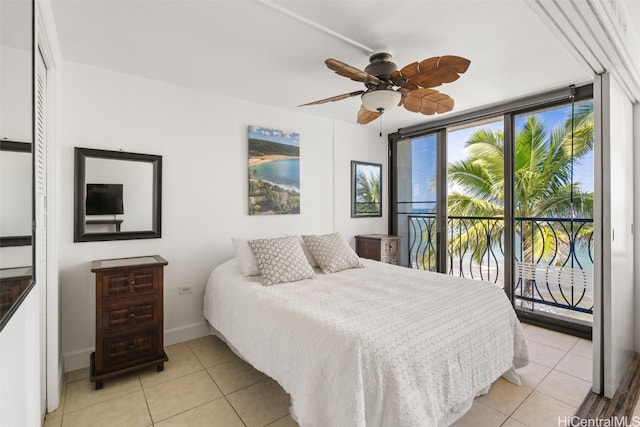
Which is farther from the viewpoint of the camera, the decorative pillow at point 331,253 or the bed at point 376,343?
the decorative pillow at point 331,253

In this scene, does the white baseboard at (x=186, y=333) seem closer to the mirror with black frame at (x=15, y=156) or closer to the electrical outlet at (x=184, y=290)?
the electrical outlet at (x=184, y=290)

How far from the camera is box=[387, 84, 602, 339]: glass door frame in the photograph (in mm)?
3146

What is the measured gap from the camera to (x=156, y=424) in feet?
6.17

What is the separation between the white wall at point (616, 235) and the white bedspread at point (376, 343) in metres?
0.55

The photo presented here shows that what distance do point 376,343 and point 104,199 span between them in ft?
8.15

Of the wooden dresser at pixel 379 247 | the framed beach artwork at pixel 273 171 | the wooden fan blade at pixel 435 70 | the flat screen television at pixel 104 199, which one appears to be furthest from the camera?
the wooden dresser at pixel 379 247

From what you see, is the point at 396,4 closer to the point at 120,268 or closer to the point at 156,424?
the point at 120,268

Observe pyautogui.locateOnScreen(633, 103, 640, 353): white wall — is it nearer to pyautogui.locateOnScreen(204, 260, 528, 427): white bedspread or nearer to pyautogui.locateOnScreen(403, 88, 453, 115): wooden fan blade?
pyautogui.locateOnScreen(204, 260, 528, 427): white bedspread

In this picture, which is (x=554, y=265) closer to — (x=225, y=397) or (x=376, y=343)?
(x=376, y=343)

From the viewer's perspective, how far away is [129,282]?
92.6 inches

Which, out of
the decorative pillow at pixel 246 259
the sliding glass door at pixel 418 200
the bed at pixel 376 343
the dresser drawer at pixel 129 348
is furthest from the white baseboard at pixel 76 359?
the sliding glass door at pixel 418 200

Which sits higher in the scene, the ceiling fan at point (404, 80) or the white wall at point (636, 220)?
the ceiling fan at point (404, 80)

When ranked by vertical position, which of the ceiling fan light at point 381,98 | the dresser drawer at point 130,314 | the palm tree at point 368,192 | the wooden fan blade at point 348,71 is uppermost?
the wooden fan blade at point 348,71

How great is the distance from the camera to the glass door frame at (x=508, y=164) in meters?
3.15
